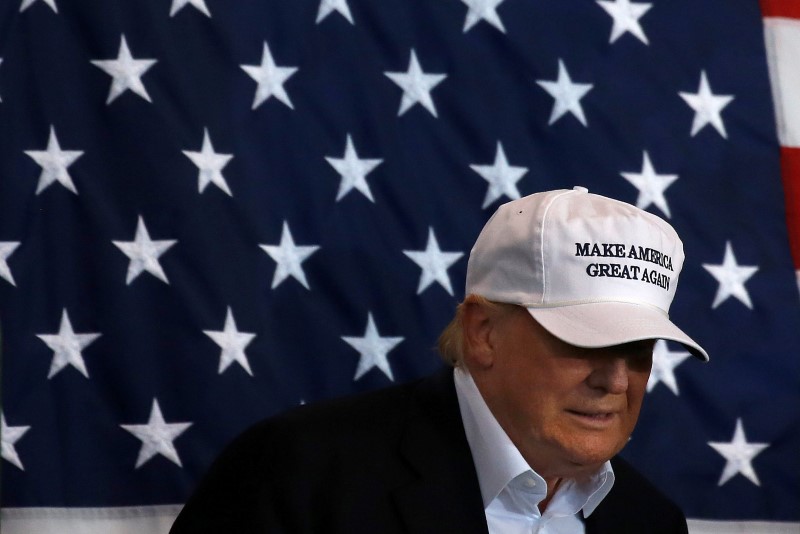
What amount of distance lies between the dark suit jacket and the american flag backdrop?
0.50 m

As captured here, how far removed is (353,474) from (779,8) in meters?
1.54

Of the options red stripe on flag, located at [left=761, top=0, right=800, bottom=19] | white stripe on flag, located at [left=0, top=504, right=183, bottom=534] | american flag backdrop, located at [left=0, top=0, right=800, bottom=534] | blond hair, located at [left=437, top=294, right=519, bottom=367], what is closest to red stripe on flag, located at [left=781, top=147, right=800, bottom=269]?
american flag backdrop, located at [left=0, top=0, right=800, bottom=534]

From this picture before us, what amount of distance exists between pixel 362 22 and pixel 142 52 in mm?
436

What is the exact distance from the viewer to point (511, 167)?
230 cm

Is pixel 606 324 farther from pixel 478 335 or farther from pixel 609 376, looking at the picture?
pixel 478 335

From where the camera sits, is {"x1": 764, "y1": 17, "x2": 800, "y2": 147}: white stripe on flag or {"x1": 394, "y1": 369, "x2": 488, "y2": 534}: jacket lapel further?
{"x1": 764, "y1": 17, "x2": 800, "y2": 147}: white stripe on flag

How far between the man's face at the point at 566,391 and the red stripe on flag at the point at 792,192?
99 cm

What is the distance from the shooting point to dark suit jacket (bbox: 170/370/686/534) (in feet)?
4.97

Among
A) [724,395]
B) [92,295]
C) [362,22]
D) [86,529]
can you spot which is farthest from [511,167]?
[86,529]

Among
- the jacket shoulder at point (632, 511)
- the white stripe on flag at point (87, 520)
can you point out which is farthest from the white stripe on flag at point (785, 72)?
the white stripe on flag at point (87, 520)

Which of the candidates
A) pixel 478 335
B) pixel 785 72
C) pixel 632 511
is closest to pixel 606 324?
pixel 478 335

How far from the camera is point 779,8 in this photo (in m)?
2.48

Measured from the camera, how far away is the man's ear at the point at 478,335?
5.19ft

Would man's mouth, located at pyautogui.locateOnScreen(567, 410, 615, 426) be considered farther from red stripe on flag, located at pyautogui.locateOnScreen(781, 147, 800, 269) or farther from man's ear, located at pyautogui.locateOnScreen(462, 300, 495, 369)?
red stripe on flag, located at pyautogui.locateOnScreen(781, 147, 800, 269)
